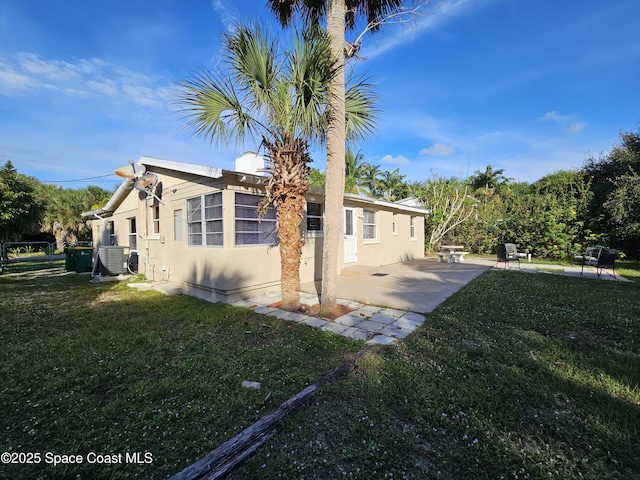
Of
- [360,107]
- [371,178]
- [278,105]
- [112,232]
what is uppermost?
[371,178]

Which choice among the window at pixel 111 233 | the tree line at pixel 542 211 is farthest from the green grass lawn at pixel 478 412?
the window at pixel 111 233

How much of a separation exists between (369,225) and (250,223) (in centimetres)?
612

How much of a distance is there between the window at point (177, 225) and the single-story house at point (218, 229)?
0.03m

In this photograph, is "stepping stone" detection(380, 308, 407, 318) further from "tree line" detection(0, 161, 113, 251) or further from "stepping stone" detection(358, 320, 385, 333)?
"tree line" detection(0, 161, 113, 251)

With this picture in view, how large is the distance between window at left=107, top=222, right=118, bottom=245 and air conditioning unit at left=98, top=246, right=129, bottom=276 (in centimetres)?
333

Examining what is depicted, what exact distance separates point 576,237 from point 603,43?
8.12m

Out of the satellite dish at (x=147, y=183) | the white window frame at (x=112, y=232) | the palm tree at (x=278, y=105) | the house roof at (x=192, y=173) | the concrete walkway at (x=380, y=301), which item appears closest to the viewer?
the concrete walkway at (x=380, y=301)

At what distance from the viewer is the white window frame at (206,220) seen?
662 cm

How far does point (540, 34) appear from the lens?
8617 mm

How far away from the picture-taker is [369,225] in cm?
1170

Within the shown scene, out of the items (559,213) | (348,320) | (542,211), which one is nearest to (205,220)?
(348,320)

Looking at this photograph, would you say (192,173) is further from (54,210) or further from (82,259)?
(54,210)

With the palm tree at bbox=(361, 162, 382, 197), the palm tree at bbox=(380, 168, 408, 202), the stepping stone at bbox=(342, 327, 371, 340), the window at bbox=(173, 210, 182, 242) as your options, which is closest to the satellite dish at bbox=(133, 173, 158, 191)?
the window at bbox=(173, 210, 182, 242)

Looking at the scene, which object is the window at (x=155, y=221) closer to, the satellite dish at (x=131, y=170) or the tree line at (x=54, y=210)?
the satellite dish at (x=131, y=170)
